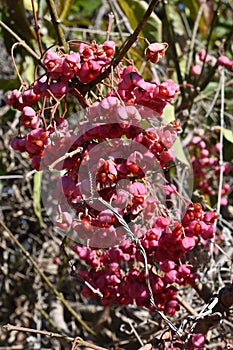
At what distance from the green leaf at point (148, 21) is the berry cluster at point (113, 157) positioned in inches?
19.4

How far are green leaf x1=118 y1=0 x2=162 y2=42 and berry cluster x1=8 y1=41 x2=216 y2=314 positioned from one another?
0.49 metres

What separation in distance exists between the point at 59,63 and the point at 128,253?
0.36 m

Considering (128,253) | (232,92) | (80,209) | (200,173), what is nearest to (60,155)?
(80,209)

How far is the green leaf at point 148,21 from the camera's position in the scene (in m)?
1.49

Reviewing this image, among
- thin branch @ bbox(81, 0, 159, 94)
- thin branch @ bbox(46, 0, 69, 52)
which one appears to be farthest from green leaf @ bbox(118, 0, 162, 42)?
thin branch @ bbox(81, 0, 159, 94)

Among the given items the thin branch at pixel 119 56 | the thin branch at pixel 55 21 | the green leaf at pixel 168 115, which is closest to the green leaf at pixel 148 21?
the green leaf at pixel 168 115

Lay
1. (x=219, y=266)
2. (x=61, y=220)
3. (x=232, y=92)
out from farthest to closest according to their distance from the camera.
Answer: (x=232, y=92) < (x=219, y=266) < (x=61, y=220)

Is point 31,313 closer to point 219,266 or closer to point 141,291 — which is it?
point 219,266

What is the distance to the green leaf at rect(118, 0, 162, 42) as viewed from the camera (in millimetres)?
1489

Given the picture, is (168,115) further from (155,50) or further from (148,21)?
(155,50)

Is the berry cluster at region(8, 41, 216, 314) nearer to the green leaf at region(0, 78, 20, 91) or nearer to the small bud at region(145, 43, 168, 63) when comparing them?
the small bud at region(145, 43, 168, 63)

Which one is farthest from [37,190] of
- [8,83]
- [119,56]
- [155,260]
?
[119,56]

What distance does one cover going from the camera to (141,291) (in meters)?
1.04

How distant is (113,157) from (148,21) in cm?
65
